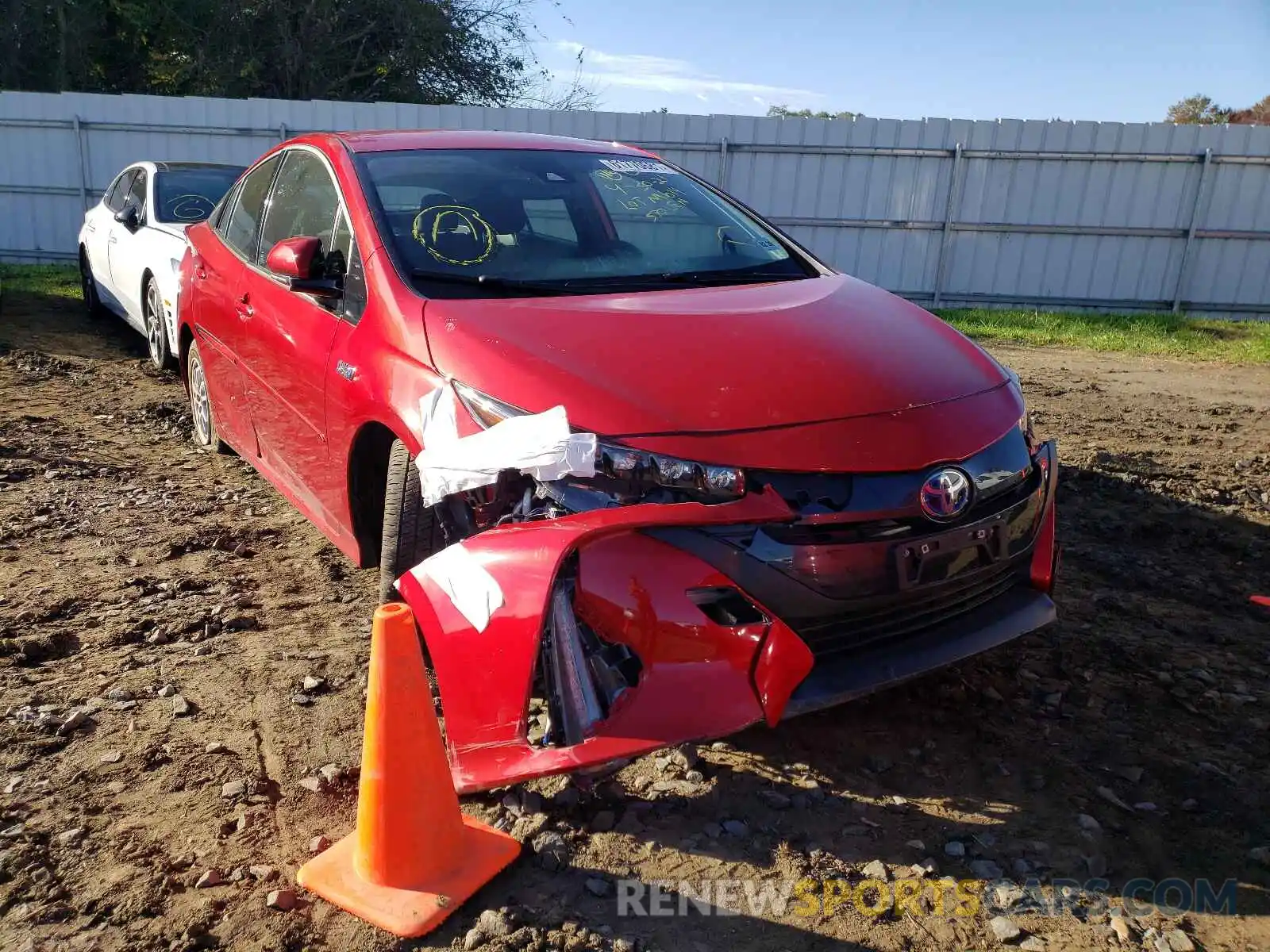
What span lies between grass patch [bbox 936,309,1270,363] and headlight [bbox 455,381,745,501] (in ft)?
27.7

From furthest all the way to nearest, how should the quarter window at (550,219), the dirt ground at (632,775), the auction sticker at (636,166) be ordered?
the auction sticker at (636,166) → the quarter window at (550,219) → the dirt ground at (632,775)

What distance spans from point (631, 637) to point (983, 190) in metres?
11.1

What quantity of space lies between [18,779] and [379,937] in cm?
115

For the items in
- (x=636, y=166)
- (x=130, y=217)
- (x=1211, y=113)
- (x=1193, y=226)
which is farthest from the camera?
(x=1211, y=113)

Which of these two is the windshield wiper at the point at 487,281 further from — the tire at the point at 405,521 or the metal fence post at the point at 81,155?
the metal fence post at the point at 81,155

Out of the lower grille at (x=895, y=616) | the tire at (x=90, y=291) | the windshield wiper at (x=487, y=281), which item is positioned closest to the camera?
the lower grille at (x=895, y=616)

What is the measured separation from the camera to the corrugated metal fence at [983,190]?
1144 centimetres

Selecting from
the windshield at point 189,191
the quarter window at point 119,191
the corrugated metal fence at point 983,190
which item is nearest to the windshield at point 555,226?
the windshield at point 189,191

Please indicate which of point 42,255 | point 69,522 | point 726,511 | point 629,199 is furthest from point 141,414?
point 42,255

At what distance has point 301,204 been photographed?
3.75m

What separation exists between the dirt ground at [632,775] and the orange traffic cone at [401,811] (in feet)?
0.21

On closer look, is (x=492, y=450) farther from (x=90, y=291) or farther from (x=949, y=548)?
(x=90, y=291)

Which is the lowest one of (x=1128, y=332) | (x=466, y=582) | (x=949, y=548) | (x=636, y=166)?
(x=1128, y=332)

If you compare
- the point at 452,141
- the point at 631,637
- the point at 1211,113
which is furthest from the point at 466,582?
the point at 1211,113
